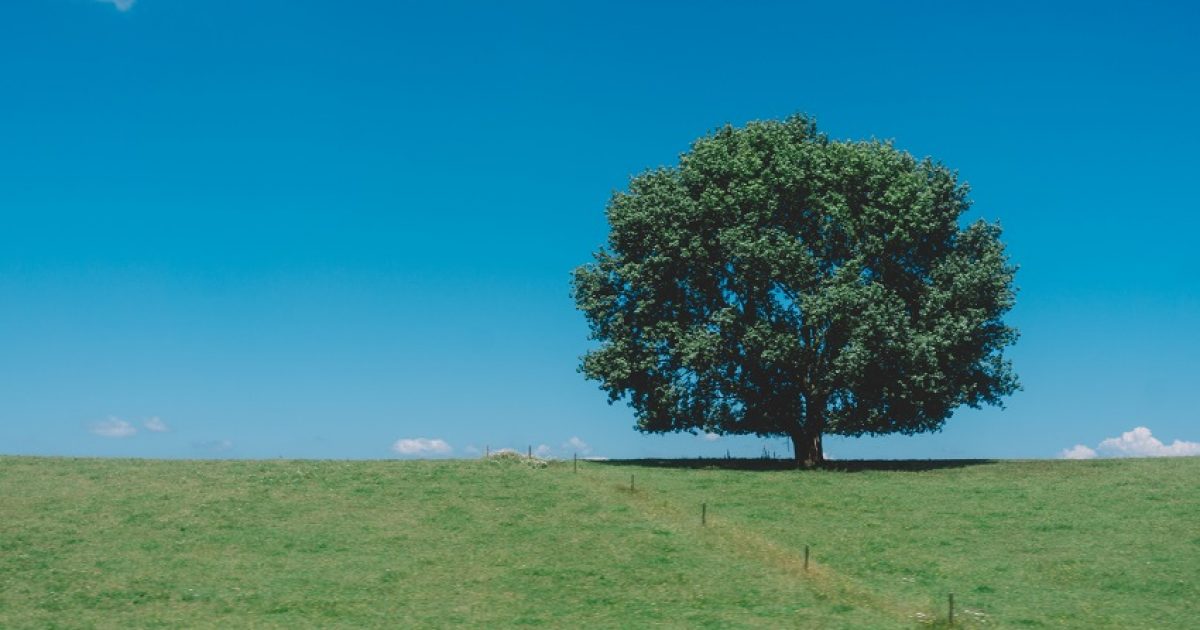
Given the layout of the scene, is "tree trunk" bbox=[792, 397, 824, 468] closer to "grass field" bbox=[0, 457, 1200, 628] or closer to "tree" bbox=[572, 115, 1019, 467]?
"tree" bbox=[572, 115, 1019, 467]

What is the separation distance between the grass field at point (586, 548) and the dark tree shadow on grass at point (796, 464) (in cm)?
404

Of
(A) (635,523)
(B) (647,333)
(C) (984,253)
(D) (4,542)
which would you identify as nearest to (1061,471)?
(C) (984,253)

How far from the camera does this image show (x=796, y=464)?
62750 millimetres

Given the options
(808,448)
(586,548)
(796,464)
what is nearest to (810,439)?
(808,448)

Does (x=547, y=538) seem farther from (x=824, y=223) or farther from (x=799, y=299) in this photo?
(x=824, y=223)

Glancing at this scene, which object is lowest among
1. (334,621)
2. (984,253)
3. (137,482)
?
(334,621)

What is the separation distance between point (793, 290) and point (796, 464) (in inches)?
427

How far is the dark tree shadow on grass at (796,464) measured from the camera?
62594mm

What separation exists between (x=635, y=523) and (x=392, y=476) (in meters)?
16.9

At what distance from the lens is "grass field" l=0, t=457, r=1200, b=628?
33500mm

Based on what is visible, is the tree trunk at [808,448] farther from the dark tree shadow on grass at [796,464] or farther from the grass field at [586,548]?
the grass field at [586,548]

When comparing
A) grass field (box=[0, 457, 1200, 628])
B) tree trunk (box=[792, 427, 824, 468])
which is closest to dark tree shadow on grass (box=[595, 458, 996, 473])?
tree trunk (box=[792, 427, 824, 468])

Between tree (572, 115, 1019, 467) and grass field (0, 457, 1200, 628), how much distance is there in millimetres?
4820

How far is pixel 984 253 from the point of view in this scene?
6181 centimetres
